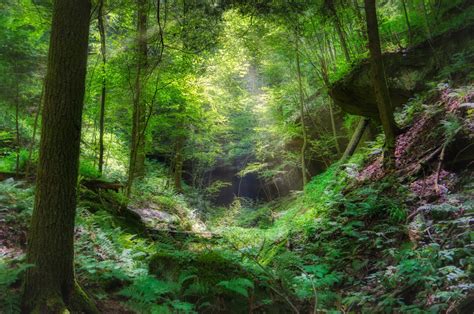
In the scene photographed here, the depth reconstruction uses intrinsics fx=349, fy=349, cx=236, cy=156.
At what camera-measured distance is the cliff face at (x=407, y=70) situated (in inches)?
280

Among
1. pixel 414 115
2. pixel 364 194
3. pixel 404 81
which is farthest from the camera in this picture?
pixel 404 81

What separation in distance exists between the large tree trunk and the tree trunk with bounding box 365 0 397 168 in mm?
4895

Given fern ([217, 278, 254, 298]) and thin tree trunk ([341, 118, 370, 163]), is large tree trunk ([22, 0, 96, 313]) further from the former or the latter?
thin tree trunk ([341, 118, 370, 163])

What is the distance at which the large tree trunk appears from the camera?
128 inches

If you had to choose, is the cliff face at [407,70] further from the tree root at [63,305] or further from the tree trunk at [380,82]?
the tree root at [63,305]

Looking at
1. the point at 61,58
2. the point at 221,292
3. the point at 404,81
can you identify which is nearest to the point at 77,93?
the point at 61,58

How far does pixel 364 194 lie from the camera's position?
6320 mm

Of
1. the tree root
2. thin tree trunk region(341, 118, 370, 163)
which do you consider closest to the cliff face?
thin tree trunk region(341, 118, 370, 163)

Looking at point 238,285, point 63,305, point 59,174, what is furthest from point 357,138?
point 63,305

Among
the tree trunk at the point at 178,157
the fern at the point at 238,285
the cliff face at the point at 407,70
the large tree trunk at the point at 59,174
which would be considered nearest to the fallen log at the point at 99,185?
the large tree trunk at the point at 59,174

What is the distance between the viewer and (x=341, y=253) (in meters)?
5.07

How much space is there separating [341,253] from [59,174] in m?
3.85

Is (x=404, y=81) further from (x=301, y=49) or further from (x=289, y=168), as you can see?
(x=289, y=168)

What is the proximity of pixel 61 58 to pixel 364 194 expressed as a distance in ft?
17.1
